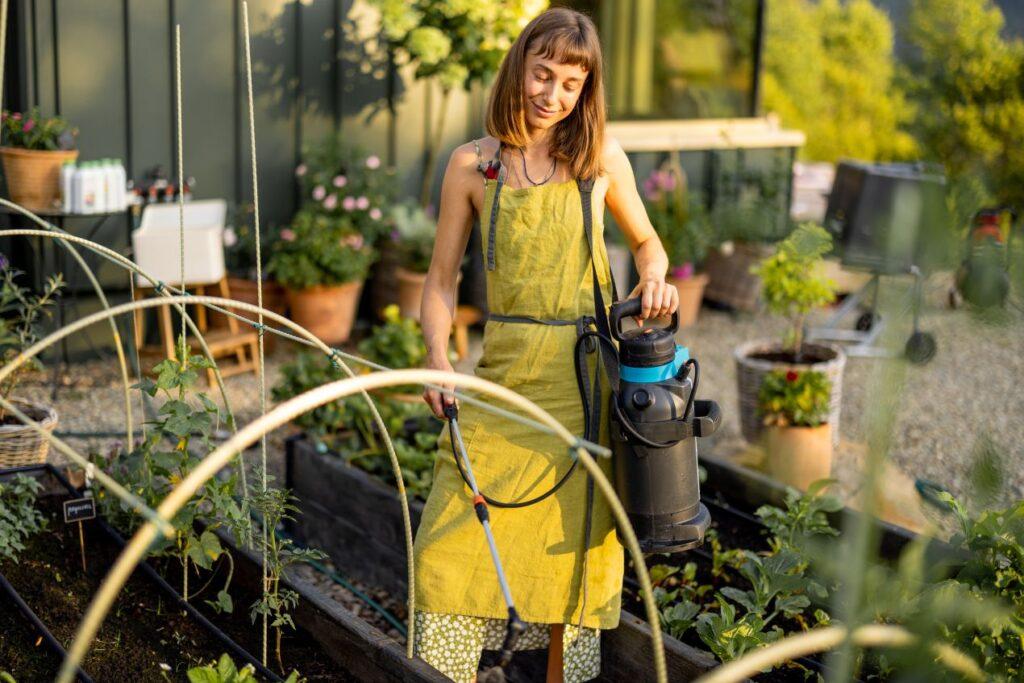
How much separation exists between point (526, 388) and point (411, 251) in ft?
11.1

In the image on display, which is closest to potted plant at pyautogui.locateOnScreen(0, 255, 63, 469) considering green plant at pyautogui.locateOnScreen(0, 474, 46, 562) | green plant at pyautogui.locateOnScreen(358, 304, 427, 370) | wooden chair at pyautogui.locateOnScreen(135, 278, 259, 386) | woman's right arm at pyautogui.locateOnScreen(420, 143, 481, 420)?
green plant at pyautogui.locateOnScreen(0, 474, 46, 562)

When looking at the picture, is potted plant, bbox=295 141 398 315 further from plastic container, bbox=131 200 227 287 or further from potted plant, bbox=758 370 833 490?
potted plant, bbox=758 370 833 490

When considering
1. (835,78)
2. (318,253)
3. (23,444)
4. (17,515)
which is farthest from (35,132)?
(835,78)

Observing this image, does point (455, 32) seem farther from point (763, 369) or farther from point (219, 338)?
point (763, 369)

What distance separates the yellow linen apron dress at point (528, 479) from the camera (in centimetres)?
234

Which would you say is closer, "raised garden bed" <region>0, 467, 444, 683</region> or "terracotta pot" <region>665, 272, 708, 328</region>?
"raised garden bed" <region>0, 467, 444, 683</region>

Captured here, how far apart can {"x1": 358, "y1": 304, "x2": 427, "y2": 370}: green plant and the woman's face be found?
5.83 ft

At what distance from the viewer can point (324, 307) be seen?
5406 mm

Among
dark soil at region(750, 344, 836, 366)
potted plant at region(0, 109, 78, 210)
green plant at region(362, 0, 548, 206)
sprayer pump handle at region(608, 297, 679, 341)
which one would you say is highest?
green plant at region(362, 0, 548, 206)

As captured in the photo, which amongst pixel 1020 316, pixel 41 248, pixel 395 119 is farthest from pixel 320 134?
pixel 1020 316

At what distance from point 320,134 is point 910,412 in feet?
10.1

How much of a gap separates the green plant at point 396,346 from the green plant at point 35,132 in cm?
161

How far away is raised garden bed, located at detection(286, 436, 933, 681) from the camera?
315cm

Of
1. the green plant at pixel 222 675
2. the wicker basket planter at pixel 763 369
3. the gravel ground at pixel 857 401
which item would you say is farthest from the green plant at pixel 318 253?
the green plant at pixel 222 675
